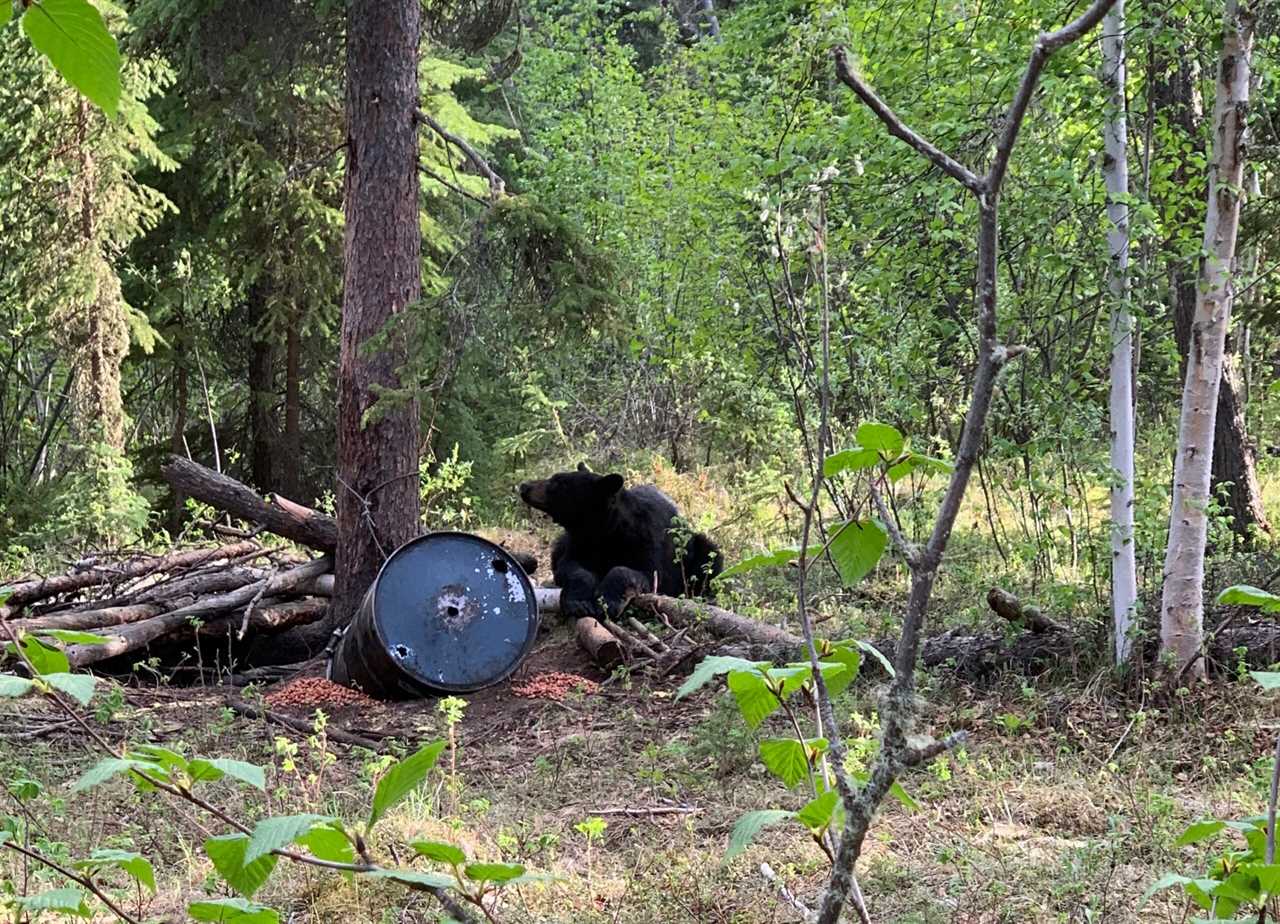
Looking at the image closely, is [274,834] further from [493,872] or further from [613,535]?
[613,535]

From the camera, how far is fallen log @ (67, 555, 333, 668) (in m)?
7.40

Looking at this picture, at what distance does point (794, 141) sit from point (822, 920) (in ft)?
22.4

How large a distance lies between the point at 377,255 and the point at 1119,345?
495 cm

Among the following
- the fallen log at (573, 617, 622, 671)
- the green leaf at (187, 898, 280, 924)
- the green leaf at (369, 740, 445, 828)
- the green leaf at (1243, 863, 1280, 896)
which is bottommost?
the fallen log at (573, 617, 622, 671)

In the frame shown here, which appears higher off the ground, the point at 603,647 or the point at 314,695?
the point at 603,647

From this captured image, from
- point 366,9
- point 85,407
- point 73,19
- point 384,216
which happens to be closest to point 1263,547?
point 384,216

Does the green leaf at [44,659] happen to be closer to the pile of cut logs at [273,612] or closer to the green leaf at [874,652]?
the green leaf at [874,652]

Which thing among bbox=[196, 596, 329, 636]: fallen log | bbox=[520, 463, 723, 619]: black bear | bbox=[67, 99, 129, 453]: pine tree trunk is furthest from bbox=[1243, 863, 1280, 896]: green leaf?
bbox=[67, 99, 129, 453]: pine tree trunk

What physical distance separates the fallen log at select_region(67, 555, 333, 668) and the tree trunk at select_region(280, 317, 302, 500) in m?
5.37

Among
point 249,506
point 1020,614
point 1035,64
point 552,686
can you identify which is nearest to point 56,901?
point 1035,64

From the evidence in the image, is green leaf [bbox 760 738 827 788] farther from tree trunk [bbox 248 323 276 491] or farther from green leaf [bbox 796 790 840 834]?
tree trunk [bbox 248 323 276 491]

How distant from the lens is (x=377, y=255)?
8320 mm

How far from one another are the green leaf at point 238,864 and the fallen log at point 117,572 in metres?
7.45

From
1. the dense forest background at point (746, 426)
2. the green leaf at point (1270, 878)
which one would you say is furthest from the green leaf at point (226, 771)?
the green leaf at point (1270, 878)
